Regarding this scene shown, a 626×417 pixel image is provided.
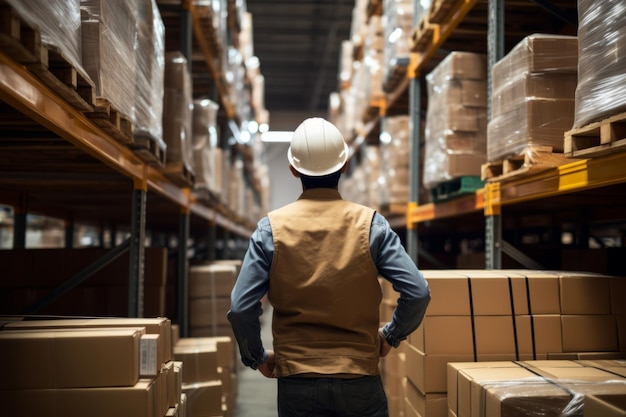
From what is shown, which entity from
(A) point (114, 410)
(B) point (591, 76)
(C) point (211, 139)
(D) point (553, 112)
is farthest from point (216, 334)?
(B) point (591, 76)

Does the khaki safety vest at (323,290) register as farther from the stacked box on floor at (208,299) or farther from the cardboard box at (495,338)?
the stacked box on floor at (208,299)

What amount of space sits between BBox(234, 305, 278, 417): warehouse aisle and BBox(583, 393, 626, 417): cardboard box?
13.6ft

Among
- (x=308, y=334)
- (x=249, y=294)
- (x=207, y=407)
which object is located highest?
(x=249, y=294)

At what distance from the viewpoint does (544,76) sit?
3.37 metres

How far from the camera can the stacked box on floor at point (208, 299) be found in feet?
18.6

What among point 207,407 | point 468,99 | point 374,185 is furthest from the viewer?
point 374,185

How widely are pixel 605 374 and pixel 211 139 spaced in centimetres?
423

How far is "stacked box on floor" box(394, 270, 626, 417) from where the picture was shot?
3080 mm

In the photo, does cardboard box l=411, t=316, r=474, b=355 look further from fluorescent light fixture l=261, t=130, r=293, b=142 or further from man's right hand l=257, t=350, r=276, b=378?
fluorescent light fixture l=261, t=130, r=293, b=142

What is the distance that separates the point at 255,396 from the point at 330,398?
169 inches

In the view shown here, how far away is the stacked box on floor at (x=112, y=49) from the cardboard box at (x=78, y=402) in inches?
50.5

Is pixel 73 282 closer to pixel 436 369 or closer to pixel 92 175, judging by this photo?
pixel 92 175

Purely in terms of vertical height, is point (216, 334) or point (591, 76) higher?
point (591, 76)

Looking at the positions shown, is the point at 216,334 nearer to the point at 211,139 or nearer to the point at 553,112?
the point at 211,139
